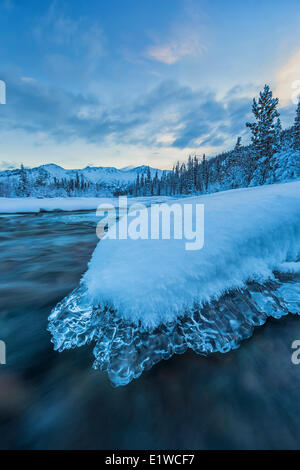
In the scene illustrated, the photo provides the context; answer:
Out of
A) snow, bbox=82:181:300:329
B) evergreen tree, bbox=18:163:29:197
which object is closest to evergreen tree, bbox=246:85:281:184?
snow, bbox=82:181:300:329

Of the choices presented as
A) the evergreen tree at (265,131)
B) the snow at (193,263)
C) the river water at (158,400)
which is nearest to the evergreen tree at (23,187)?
the evergreen tree at (265,131)

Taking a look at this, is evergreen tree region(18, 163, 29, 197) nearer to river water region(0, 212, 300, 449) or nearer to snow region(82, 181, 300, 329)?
snow region(82, 181, 300, 329)

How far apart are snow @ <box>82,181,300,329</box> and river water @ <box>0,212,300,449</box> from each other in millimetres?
333

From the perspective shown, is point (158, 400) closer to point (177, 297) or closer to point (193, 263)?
point (177, 297)

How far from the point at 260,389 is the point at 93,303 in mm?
1130

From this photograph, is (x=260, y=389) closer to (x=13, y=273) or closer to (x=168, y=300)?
(x=168, y=300)

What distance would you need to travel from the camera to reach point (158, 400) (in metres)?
0.87

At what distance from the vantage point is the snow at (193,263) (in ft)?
3.85

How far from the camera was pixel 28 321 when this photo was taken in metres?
1.44

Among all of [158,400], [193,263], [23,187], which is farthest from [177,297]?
[23,187]

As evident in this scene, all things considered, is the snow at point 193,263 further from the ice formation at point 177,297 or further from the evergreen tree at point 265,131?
the evergreen tree at point 265,131

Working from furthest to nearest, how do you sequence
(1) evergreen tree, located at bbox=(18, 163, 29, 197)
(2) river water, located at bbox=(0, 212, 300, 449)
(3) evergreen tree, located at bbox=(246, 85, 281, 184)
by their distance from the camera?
(1) evergreen tree, located at bbox=(18, 163, 29, 197), (3) evergreen tree, located at bbox=(246, 85, 281, 184), (2) river water, located at bbox=(0, 212, 300, 449)

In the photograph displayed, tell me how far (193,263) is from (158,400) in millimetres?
836

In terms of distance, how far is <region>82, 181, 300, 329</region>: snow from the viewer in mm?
1173
